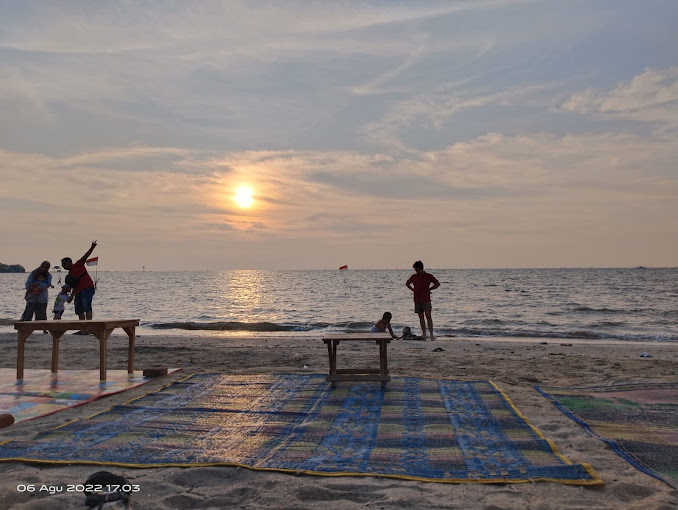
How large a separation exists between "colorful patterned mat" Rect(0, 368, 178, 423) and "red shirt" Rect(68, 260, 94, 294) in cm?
394

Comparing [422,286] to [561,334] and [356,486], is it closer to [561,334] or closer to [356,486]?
Answer: [561,334]

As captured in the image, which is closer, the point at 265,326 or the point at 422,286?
the point at 422,286

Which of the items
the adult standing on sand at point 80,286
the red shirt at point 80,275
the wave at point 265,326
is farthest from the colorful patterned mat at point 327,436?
the wave at point 265,326

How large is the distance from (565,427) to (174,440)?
138 inches

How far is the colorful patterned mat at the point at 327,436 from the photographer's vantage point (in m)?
3.87

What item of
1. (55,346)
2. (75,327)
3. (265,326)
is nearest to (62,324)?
(75,327)

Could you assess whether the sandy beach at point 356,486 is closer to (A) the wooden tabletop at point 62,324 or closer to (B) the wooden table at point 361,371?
(A) the wooden tabletop at point 62,324

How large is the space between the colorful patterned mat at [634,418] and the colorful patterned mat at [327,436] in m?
0.55

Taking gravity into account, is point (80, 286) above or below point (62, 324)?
above

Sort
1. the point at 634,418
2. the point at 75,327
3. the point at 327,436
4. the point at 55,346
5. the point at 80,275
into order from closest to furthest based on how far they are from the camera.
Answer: the point at 327,436
the point at 634,418
the point at 75,327
the point at 55,346
the point at 80,275

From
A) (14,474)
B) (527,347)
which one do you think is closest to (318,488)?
(14,474)

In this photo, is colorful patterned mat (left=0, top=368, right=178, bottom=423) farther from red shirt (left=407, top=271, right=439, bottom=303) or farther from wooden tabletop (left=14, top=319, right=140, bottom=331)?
red shirt (left=407, top=271, right=439, bottom=303)

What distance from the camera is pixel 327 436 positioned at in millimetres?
4617

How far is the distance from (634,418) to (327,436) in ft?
9.83
